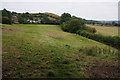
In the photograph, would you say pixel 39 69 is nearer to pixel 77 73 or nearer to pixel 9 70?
pixel 9 70

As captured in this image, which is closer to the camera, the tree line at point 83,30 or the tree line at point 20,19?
the tree line at point 83,30

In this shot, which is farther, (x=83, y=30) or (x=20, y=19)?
(x=20, y=19)

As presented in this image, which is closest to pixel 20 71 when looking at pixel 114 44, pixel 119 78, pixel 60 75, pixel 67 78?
pixel 60 75

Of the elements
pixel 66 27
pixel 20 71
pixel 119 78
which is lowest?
pixel 119 78

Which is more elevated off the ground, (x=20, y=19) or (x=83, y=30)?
(x=20, y=19)

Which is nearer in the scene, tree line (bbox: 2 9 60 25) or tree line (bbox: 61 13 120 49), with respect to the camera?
tree line (bbox: 61 13 120 49)

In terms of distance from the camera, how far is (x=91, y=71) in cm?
625

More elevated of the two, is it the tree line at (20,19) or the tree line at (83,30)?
the tree line at (20,19)

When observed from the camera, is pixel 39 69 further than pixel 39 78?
Yes

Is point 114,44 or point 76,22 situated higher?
point 76,22

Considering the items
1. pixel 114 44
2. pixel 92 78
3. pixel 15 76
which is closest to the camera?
pixel 15 76

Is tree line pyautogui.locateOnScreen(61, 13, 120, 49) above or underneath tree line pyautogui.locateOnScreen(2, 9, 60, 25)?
underneath

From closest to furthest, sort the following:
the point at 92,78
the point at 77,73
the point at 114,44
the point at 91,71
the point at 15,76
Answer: the point at 15,76, the point at 92,78, the point at 77,73, the point at 91,71, the point at 114,44

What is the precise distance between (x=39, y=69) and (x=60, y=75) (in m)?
1.24
